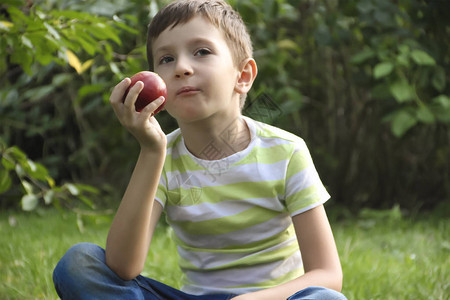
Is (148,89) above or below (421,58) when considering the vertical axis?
above

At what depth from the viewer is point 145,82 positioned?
1394 mm

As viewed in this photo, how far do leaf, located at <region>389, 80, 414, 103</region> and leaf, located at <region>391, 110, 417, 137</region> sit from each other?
82 millimetres

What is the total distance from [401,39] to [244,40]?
2032 millimetres

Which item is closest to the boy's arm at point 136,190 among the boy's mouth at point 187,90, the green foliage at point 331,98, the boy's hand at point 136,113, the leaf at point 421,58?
the boy's hand at point 136,113

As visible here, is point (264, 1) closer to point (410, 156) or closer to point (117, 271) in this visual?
point (410, 156)

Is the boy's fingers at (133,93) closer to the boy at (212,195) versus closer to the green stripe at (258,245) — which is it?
the boy at (212,195)

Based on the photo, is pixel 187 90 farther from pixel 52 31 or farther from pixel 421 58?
pixel 421 58

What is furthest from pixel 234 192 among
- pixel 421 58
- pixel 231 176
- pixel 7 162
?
pixel 421 58

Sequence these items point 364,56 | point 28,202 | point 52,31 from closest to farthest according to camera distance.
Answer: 1. point 52,31
2. point 28,202
3. point 364,56

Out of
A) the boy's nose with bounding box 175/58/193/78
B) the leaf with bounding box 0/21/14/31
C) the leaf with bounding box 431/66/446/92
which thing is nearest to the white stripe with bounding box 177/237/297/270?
the boy's nose with bounding box 175/58/193/78

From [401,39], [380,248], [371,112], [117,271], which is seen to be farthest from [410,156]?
[117,271]

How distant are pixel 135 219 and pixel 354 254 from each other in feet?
4.79

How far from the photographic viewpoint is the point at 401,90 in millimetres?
3219

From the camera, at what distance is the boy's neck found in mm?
1641
